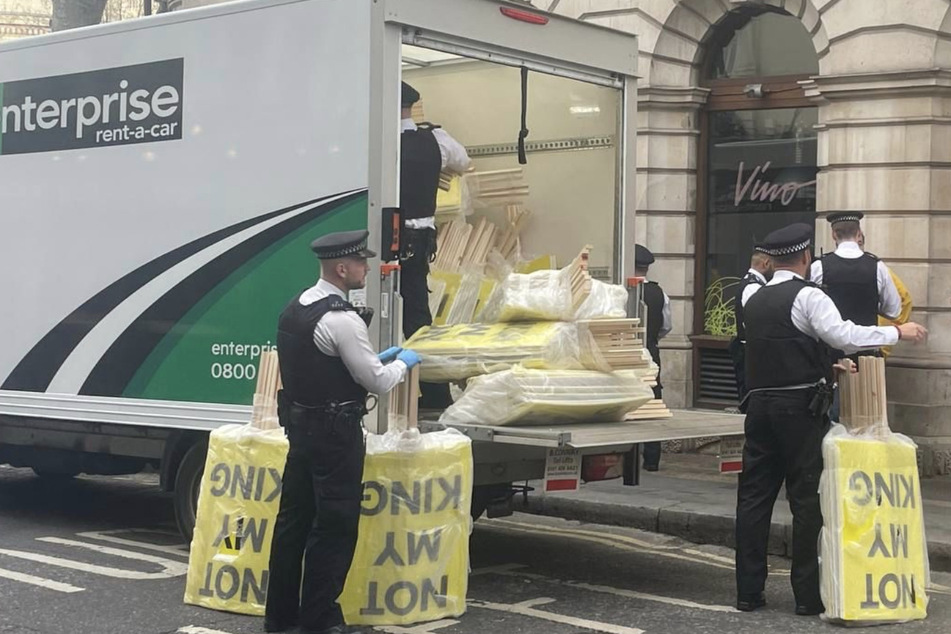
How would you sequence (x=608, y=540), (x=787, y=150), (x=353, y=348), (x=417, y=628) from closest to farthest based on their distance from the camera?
1. (x=353, y=348)
2. (x=417, y=628)
3. (x=608, y=540)
4. (x=787, y=150)

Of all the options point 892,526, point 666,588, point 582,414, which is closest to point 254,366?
point 582,414

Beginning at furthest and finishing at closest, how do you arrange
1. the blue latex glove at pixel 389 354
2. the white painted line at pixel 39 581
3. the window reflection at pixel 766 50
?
the window reflection at pixel 766 50, the white painted line at pixel 39 581, the blue latex glove at pixel 389 354

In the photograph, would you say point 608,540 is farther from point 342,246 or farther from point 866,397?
point 342,246

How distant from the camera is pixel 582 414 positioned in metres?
7.49

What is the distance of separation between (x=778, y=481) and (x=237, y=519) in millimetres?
2680

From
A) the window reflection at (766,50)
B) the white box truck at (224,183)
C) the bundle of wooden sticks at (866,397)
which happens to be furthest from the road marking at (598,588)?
the window reflection at (766,50)

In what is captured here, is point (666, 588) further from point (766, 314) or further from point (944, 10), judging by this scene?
point (944, 10)

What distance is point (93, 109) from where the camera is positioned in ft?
28.1

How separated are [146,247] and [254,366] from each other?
3.64 ft

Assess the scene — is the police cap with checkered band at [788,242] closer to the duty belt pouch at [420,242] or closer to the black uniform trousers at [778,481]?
the black uniform trousers at [778,481]

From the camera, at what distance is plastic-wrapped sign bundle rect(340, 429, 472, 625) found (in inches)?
262

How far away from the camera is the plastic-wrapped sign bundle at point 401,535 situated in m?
6.66

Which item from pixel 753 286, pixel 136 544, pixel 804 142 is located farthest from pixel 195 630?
pixel 804 142

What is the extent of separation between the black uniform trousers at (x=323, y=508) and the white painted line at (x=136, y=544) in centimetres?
231
